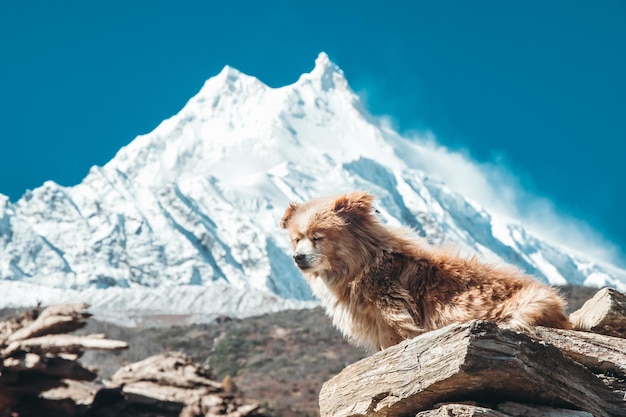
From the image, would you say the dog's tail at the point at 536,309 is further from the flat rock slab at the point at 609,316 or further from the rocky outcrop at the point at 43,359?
the rocky outcrop at the point at 43,359

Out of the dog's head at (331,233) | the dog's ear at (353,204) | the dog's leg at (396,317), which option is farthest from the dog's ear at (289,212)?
the dog's leg at (396,317)

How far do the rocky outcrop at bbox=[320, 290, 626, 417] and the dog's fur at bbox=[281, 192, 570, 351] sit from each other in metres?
0.43

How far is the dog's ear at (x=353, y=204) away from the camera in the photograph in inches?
256

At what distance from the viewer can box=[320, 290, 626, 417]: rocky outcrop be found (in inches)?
167

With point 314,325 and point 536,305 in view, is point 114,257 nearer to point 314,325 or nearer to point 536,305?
point 314,325

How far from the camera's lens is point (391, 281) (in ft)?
19.6

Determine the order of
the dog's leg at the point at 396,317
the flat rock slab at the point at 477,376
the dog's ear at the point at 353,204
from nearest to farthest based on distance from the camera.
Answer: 1. the flat rock slab at the point at 477,376
2. the dog's leg at the point at 396,317
3. the dog's ear at the point at 353,204

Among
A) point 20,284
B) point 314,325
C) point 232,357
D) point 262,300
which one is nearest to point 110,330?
point 232,357

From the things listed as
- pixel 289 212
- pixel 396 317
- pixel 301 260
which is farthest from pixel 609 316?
pixel 289 212

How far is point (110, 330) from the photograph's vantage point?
45.6 metres

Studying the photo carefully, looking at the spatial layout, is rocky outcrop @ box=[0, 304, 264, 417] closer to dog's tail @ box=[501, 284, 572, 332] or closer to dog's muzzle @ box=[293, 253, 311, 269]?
dog's muzzle @ box=[293, 253, 311, 269]

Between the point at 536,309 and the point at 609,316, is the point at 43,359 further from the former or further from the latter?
the point at 609,316

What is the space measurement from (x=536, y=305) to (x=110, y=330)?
43104 mm

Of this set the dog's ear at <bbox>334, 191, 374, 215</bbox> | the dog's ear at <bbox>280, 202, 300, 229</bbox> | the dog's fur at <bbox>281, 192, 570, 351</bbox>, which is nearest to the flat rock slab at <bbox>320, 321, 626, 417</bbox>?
the dog's fur at <bbox>281, 192, 570, 351</bbox>
